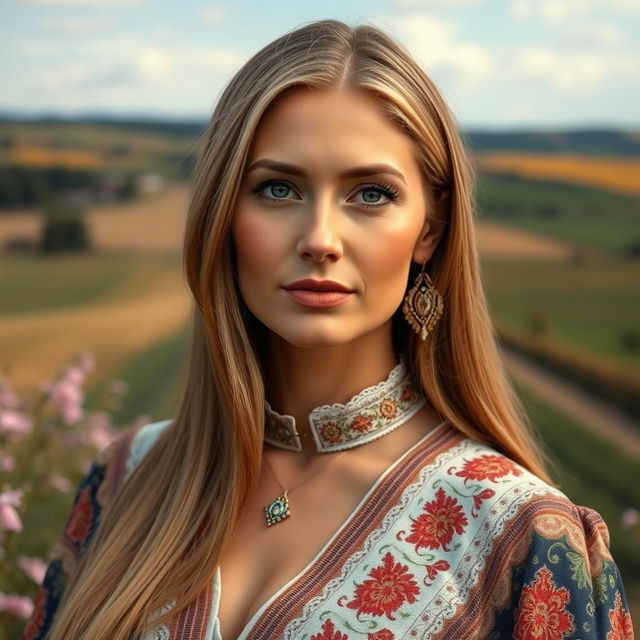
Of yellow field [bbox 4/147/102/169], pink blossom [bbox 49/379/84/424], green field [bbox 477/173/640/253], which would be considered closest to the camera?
pink blossom [bbox 49/379/84/424]

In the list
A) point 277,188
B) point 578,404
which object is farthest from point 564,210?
point 277,188

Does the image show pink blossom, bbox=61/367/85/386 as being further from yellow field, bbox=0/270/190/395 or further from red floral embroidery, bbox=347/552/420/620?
red floral embroidery, bbox=347/552/420/620

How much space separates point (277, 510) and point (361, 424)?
0.20 m

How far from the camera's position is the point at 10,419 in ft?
8.51

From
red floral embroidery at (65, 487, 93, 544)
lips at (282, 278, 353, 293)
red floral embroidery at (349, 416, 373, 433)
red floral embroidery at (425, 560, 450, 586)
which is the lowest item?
red floral embroidery at (65, 487, 93, 544)

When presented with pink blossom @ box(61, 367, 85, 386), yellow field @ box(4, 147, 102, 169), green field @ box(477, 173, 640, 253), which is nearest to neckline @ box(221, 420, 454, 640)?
pink blossom @ box(61, 367, 85, 386)

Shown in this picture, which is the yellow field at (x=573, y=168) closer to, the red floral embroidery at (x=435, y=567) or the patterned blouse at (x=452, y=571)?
the patterned blouse at (x=452, y=571)

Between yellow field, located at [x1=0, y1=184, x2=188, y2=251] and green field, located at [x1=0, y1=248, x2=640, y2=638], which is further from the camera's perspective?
yellow field, located at [x1=0, y1=184, x2=188, y2=251]

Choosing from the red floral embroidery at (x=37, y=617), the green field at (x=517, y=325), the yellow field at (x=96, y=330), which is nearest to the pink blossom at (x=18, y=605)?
the red floral embroidery at (x=37, y=617)

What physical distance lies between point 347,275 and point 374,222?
96 millimetres

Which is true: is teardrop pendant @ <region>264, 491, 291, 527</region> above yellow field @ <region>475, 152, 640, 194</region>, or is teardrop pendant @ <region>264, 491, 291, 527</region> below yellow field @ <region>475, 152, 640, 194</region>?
below

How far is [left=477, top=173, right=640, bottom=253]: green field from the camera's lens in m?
3.60

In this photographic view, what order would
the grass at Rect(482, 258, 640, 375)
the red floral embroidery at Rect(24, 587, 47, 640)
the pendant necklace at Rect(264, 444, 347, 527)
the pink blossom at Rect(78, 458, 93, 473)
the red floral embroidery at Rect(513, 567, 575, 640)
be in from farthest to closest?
the grass at Rect(482, 258, 640, 375), the pink blossom at Rect(78, 458, 93, 473), the red floral embroidery at Rect(24, 587, 47, 640), the pendant necklace at Rect(264, 444, 347, 527), the red floral embroidery at Rect(513, 567, 575, 640)

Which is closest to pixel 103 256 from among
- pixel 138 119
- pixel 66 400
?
pixel 138 119
